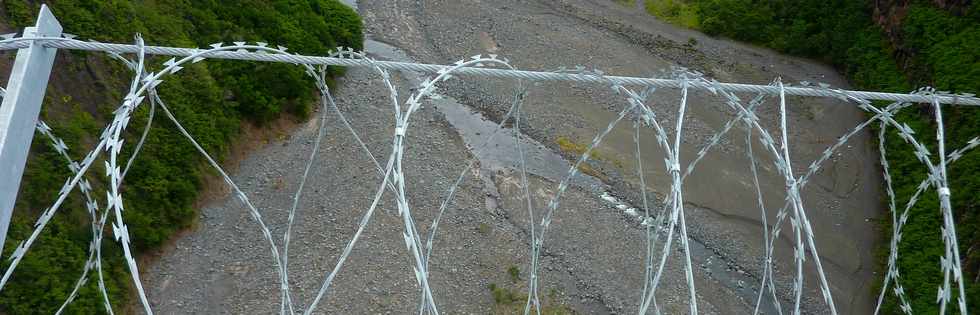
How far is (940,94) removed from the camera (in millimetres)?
5082

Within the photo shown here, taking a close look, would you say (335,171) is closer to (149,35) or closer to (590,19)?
(149,35)

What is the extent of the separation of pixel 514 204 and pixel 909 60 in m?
10.5

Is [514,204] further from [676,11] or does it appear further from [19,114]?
[676,11]

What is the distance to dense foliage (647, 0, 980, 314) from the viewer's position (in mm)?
10180

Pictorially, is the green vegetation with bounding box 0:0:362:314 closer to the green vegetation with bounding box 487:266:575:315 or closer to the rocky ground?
the rocky ground

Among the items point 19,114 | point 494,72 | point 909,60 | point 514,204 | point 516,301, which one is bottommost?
point 516,301

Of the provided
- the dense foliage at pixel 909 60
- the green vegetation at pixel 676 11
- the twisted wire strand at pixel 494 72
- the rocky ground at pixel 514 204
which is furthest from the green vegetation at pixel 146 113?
the dense foliage at pixel 909 60

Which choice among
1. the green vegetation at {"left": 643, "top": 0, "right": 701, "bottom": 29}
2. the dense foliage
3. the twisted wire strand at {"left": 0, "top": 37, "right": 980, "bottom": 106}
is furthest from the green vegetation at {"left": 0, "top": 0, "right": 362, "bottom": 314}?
the dense foliage

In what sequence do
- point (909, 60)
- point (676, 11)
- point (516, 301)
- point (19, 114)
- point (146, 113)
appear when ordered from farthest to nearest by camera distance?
point (676, 11) < point (909, 60) < point (146, 113) < point (516, 301) < point (19, 114)

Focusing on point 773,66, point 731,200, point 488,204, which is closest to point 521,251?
point 488,204

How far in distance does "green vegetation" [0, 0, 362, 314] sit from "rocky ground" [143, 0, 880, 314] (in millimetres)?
744

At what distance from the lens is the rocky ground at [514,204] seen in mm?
9852

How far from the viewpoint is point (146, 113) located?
1027cm

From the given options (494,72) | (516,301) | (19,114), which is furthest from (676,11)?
(19,114)
